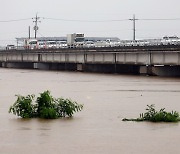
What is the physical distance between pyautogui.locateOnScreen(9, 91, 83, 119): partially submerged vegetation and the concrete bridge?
3414 centimetres

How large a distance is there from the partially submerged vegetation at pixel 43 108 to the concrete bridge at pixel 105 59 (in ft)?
112

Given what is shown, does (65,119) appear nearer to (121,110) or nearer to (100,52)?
(121,110)

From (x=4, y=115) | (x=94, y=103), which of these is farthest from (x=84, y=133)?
(x=94, y=103)

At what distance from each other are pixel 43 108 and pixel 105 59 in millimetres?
46719

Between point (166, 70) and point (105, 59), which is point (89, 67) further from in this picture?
point (166, 70)

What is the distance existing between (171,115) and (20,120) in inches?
194

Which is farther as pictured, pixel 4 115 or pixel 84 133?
pixel 4 115

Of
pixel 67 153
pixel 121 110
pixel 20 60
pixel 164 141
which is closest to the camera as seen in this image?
pixel 67 153

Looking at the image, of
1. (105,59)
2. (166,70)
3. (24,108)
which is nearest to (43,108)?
(24,108)

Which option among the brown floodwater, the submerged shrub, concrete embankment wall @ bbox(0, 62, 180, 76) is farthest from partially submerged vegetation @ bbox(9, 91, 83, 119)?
concrete embankment wall @ bbox(0, 62, 180, 76)

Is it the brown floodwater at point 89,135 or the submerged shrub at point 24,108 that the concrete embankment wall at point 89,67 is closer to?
the brown floodwater at point 89,135

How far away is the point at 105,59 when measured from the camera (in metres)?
64.8

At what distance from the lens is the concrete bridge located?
54250 millimetres

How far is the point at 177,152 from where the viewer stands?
39.6 feet
